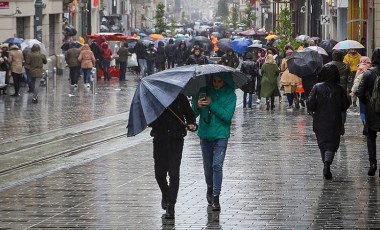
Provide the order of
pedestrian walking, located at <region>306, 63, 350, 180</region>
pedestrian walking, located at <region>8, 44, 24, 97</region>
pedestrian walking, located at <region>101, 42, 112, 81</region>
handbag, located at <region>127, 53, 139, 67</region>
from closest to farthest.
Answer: pedestrian walking, located at <region>306, 63, 350, 180</region> → pedestrian walking, located at <region>8, 44, 24, 97</region> → pedestrian walking, located at <region>101, 42, 112, 81</region> → handbag, located at <region>127, 53, 139, 67</region>

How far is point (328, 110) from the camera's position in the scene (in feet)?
55.1

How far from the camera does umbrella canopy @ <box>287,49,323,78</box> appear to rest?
94.5 feet

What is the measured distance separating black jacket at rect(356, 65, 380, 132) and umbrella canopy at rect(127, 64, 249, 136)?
3.60 m

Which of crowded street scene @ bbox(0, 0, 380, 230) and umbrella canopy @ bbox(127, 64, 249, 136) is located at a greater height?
umbrella canopy @ bbox(127, 64, 249, 136)

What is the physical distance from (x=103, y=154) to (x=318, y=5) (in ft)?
155

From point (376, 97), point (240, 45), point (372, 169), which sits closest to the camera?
point (376, 97)

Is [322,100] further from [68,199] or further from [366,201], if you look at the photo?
[68,199]

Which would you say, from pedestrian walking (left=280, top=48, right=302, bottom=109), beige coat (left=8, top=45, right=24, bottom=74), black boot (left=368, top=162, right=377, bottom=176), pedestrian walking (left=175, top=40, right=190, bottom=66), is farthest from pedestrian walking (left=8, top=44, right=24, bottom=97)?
black boot (left=368, top=162, right=377, bottom=176)

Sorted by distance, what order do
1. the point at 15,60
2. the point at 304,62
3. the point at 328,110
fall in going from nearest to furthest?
the point at 328,110 → the point at 304,62 → the point at 15,60

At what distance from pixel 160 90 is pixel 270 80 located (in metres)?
18.2

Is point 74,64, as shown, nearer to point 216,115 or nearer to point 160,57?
point 160,57

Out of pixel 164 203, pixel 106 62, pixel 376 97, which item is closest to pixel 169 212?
pixel 164 203

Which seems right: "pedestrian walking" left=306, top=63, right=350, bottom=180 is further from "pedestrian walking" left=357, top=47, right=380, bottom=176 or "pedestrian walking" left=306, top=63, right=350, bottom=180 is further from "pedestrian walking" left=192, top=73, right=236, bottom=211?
"pedestrian walking" left=192, top=73, right=236, bottom=211

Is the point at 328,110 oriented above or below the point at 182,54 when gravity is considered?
below
